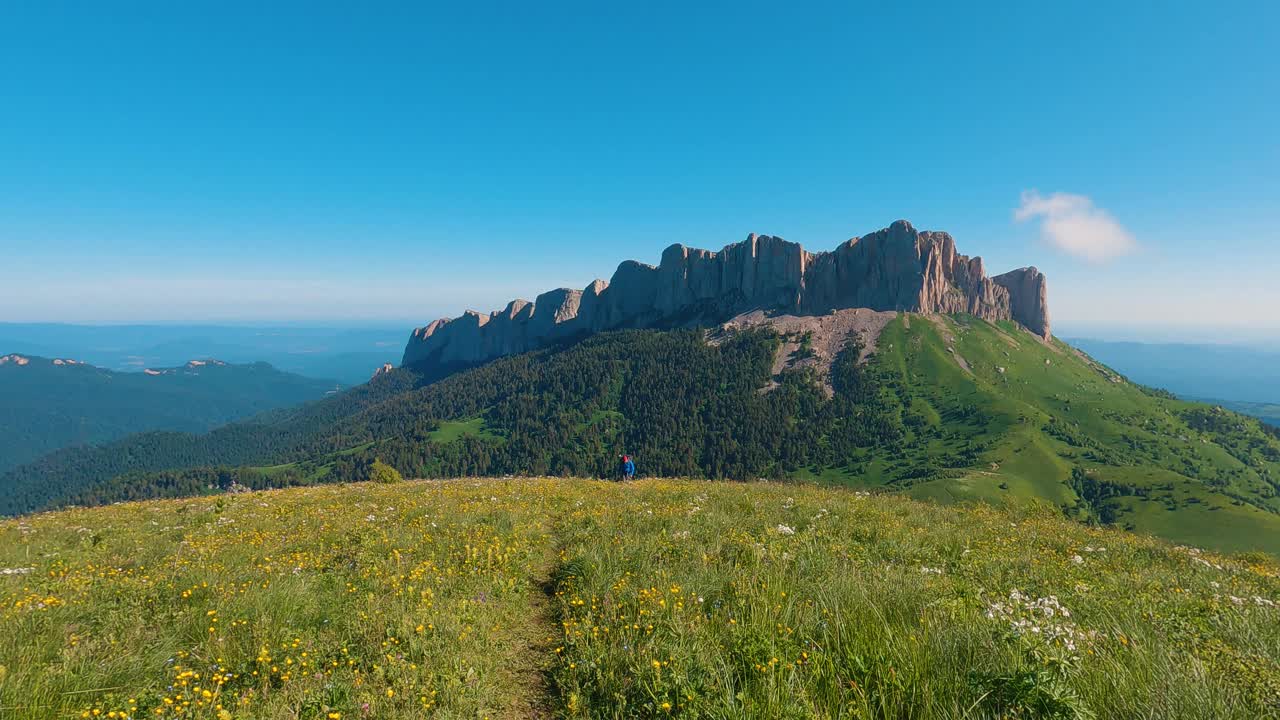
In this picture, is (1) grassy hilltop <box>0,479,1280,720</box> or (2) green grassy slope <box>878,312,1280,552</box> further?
(2) green grassy slope <box>878,312,1280,552</box>

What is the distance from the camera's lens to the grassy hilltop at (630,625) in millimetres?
4203

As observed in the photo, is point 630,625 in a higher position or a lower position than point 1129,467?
higher

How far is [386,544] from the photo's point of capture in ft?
32.6

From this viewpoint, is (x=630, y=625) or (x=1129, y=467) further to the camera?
(x=1129, y=467)

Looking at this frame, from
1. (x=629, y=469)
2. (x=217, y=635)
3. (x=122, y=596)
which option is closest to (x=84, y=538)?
(x=122, y=596)

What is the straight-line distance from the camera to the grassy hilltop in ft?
13.8

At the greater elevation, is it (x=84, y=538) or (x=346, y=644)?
(x=346, y=644)

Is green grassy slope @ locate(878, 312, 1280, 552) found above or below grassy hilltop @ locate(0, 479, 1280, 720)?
below

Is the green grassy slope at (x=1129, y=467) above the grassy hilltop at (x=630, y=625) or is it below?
below

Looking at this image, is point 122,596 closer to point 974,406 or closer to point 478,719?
point 478,719

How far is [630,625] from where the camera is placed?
596 cm

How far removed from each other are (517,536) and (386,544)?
2.76 metres

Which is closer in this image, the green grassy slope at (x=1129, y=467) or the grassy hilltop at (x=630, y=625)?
the grassy hilltop at (x=630, y=625)

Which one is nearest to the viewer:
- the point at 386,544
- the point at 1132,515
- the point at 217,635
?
the point at 217,635
